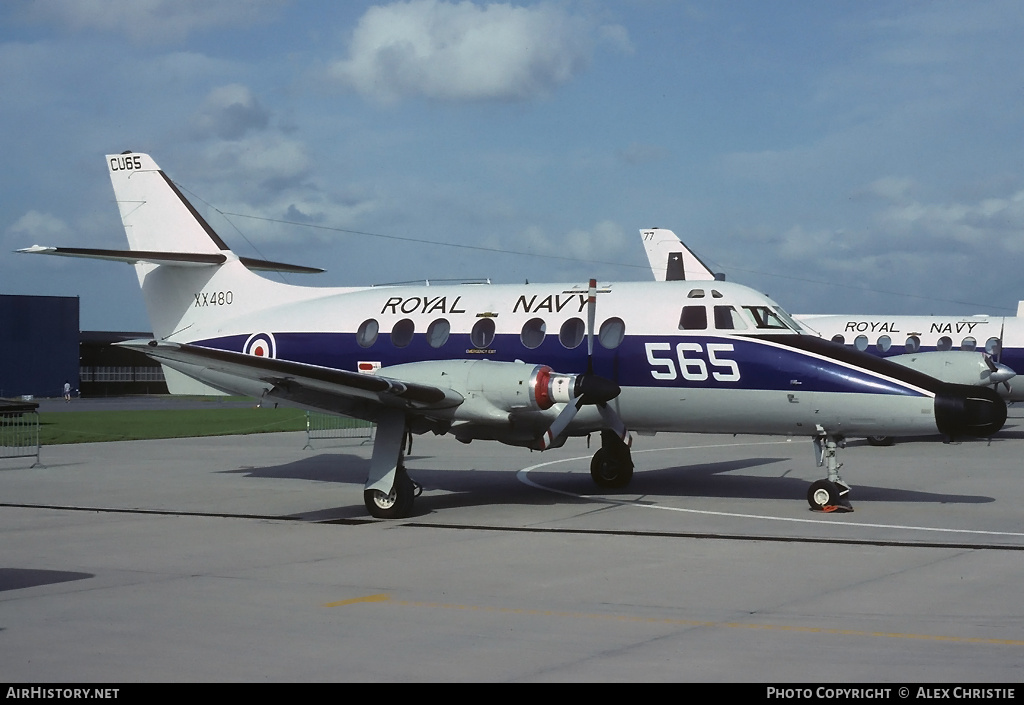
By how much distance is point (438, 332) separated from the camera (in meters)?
17.5

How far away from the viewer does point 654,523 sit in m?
14.5

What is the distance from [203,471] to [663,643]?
53.9 feet

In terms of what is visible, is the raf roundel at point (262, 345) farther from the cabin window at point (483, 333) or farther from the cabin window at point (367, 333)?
the cabin window at point (483, 333)

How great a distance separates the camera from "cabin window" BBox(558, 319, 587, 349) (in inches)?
654

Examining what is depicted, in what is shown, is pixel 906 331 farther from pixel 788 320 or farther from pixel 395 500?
pixel 395 500

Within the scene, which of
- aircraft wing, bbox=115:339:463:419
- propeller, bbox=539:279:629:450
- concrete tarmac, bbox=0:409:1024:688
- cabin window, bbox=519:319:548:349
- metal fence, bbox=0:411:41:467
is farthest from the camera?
metal fence, bbox=0:411:41:467

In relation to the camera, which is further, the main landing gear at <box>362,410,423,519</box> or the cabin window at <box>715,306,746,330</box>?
the cabin window at <box>715,306,746,330</box>

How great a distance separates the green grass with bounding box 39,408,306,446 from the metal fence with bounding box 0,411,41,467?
0.40m

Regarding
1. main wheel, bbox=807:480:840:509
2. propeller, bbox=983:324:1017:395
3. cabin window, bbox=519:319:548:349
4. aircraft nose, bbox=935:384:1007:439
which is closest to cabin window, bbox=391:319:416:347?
cabin window, bbox=519:319:548:349

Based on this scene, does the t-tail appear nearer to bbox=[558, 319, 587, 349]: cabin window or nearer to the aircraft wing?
the aircraft wing

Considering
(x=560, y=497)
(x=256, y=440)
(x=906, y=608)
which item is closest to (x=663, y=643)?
(x=906, y=608)

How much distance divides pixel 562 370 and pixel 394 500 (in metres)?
3.33

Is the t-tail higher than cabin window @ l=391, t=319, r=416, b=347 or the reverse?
higher
